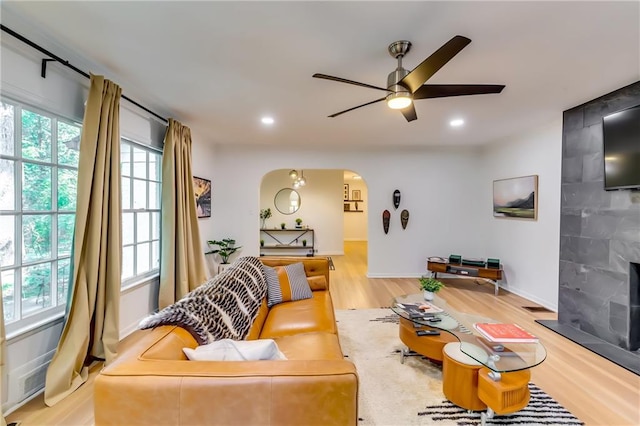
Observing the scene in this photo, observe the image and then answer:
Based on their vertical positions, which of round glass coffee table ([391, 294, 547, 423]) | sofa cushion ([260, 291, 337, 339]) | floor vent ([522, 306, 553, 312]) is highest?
sofa cushion ([260, 291, 337, 339])

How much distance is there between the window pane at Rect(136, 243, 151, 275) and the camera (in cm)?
332

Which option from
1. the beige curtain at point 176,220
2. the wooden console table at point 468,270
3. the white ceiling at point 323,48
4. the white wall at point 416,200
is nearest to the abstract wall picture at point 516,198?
the white wall at point 416,200

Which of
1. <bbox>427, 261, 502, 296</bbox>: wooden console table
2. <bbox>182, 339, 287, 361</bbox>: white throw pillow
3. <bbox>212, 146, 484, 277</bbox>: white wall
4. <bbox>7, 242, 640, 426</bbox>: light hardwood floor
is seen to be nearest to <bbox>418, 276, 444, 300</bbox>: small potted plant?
<bbox>7, 242, 640, 426</bbox>: light hardwood floor

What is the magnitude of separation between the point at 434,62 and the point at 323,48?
841mm

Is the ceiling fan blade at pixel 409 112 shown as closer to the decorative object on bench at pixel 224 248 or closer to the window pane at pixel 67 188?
the window pane at pixel 67 188

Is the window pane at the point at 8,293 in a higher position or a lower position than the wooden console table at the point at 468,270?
higher

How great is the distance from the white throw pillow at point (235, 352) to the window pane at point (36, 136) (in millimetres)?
1987

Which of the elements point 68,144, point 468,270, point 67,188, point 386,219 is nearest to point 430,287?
point 468,270

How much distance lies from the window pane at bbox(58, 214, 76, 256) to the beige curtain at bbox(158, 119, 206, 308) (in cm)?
105

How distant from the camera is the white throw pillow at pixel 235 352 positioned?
4.12 feet

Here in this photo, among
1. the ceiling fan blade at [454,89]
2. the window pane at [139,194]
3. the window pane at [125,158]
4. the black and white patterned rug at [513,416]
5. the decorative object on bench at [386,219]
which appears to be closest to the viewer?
the black and white patterned rug at [513,416]

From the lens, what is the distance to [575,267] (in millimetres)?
3254

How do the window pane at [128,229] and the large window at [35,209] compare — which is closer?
the large window at [35,209]

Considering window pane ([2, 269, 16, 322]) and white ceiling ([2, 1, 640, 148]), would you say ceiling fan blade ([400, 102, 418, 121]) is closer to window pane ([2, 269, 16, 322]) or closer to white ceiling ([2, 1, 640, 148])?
white ceiling ([2, 1, 640, 148])
